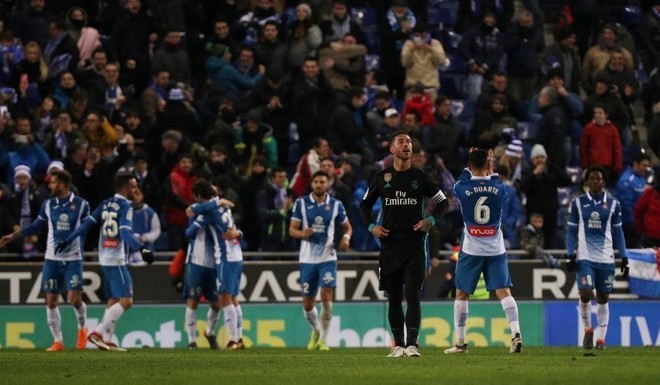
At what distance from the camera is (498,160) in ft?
85.9

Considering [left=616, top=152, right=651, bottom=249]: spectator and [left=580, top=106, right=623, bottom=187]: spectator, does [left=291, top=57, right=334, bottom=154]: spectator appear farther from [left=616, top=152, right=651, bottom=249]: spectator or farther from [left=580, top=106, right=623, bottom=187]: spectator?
[left=616, top=152, right=651, bottom=249]: spectator

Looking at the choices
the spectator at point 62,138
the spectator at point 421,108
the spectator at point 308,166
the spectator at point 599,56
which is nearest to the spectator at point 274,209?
the spectator at point 308,166

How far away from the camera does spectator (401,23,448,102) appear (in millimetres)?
28297

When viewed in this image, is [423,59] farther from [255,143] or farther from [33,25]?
[33,25]

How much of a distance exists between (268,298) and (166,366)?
29.2ft

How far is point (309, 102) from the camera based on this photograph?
2698 centimetres

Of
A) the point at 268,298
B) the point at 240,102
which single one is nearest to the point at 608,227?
the point at 268,298

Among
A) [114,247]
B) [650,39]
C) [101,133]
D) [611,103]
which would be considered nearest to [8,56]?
[101,133]

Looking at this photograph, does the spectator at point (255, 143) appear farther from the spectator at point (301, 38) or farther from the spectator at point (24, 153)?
the spectator at point (24, 153)

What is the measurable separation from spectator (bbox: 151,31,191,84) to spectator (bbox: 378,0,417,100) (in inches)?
148

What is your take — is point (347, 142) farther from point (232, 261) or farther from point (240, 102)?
point (232, 261)

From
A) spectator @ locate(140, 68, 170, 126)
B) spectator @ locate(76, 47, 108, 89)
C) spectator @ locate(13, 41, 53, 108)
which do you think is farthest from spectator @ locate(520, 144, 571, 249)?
spectator @ locate(13, 41, 53, 108)

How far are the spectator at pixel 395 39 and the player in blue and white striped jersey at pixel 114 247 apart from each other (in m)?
8.30

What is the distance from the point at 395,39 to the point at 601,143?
4440 millimetres
